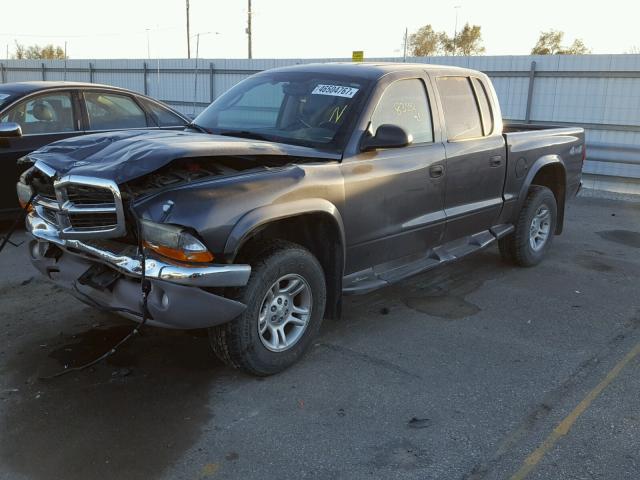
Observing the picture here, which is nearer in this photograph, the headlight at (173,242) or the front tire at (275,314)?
the headlight at (173,242)

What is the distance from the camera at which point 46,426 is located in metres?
3.24

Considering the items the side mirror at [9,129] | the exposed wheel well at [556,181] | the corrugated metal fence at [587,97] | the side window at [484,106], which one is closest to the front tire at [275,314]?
the side window at [484,106]

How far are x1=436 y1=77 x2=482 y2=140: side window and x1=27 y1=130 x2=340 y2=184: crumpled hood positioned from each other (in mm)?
1469

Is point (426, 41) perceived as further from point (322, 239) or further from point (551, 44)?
point (322, 239)

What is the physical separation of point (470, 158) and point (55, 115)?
15.4ft

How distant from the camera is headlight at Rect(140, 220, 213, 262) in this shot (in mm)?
3191

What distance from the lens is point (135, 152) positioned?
133 inches

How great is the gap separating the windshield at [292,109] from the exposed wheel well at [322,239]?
1.81 ft

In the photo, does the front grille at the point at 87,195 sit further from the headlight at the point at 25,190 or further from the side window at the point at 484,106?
the side window at the point at 484,106

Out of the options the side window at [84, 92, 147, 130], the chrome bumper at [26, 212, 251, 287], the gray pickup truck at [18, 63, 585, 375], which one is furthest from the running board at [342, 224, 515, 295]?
the side window at [84, 92, 147, 130]

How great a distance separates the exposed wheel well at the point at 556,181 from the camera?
6555 millimetres

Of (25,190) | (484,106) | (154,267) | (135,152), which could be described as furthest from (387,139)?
(25,190)

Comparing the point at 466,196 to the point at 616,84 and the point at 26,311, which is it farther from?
the point at 616,84

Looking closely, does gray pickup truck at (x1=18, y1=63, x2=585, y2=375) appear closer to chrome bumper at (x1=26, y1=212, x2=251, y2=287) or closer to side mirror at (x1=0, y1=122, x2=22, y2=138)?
chrome bumper at (x1=26, y1=212, x2=251, y2=287)
